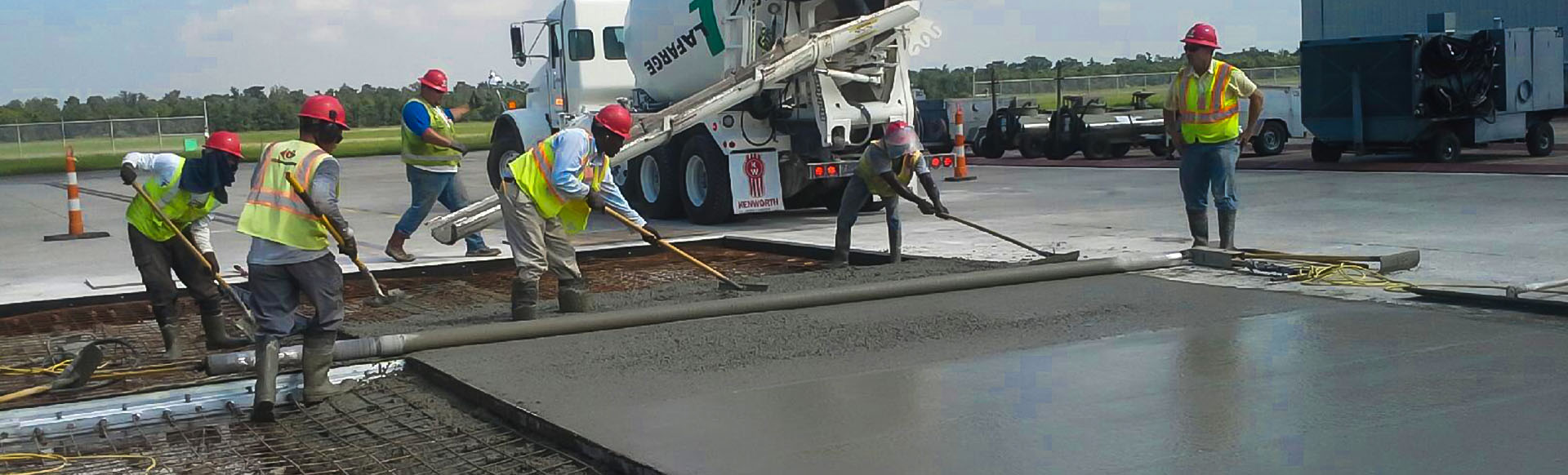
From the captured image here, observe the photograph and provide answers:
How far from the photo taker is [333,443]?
574 centimetres

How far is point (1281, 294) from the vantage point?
322 inches

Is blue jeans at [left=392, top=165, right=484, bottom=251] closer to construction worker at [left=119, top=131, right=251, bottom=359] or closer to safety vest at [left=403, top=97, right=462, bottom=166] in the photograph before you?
safety vest at [left=403, top=97, right=462, bottom=166]

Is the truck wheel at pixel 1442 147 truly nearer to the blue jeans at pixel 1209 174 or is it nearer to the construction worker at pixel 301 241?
the blue jeans at pixel 1209 174

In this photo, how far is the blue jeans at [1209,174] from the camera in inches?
397

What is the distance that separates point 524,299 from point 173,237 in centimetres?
187

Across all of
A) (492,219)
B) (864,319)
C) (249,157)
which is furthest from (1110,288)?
(249,157)

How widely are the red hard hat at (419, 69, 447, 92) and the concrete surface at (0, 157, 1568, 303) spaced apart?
1463 mm

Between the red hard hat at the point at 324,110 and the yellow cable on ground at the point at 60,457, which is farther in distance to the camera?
the red hard hat at the point at 324,110

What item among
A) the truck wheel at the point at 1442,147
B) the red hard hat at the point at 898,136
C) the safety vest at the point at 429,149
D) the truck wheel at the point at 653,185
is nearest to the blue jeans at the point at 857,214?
the red hard hat at the point at 898,136

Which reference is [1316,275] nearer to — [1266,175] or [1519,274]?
[1519,274]

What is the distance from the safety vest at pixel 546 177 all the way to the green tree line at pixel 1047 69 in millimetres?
30120

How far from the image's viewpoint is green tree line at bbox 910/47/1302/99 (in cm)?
4612

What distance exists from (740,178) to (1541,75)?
41.5ft

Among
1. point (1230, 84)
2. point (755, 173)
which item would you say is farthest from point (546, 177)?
point (755, 173)
